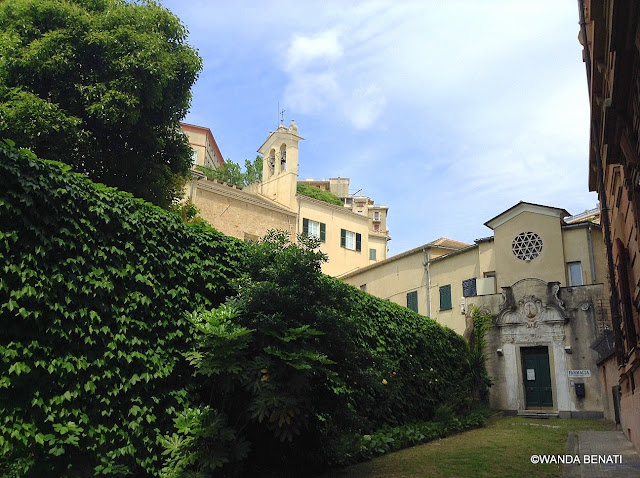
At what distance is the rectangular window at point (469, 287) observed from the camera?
26.7 meters

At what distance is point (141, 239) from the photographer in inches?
309

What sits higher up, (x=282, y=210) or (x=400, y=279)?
(x=282, y=210)

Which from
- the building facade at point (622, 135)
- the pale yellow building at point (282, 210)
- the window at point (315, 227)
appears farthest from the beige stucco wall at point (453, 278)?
the window at point (315, 227)

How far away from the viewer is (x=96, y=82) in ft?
47.0

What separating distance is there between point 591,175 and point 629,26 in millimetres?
13101

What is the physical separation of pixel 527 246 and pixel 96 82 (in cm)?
1971

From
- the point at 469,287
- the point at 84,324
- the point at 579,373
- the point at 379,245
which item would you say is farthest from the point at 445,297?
the point at 379,245

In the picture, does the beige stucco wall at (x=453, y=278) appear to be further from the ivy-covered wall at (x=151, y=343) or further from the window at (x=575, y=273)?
the ivy-covered wall at (x=151, y=343)

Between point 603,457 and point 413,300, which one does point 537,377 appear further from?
point 603,457

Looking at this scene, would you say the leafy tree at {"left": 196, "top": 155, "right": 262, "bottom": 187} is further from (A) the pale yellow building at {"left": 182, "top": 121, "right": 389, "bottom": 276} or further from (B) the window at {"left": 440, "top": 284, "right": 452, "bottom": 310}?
(B) the window at {"left": 440, "top": 284, "right": 452, "bottom": 310}

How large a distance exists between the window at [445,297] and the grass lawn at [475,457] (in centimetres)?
1357

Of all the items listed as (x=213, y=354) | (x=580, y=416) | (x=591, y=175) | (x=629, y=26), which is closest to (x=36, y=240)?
(x=213, y=354)

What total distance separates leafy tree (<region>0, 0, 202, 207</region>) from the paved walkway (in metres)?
13.4

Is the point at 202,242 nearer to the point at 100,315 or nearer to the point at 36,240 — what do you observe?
the point at 100,315
